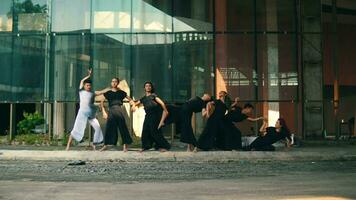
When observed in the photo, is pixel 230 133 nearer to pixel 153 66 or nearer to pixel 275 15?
pixel 153 66

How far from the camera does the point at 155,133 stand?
14961mm

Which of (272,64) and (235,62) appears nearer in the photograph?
(272,64)

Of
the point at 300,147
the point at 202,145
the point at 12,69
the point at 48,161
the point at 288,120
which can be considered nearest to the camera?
the point at 48,161

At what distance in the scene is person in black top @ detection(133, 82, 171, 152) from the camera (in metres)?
15.0

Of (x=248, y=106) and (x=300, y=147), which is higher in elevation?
(x=248, y=106)

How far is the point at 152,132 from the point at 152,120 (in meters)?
0.33

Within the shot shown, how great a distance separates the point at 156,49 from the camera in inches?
740

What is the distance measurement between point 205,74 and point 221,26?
194 centimetres

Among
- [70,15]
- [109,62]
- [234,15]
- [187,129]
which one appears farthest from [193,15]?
[187,129]

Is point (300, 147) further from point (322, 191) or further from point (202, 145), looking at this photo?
point (322, 191)

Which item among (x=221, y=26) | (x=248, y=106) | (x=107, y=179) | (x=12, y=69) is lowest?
(x=107, y=179)

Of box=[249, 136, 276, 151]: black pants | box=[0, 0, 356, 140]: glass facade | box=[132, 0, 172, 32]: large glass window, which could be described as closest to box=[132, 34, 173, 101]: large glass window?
box=[0, 0, 356, 140]: glass facade

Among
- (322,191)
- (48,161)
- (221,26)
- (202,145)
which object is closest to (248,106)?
(202,145)

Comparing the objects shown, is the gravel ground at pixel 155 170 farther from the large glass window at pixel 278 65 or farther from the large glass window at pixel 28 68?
the large glass window at pixel 278 65
